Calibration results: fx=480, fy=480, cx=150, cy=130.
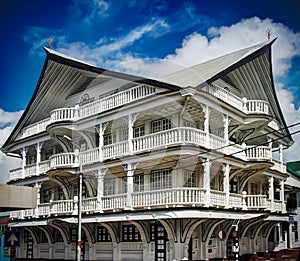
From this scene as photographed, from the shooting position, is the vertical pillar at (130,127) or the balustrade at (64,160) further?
the balustrade at (64,160)

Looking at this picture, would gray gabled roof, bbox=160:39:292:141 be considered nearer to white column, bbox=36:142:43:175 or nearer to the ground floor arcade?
the ground floor arcade

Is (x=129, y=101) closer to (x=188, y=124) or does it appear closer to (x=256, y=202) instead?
(x=188, y=124)

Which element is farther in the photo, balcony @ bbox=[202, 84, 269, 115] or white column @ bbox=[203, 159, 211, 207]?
balcony @ bbox=[202, 84, 269, 115]

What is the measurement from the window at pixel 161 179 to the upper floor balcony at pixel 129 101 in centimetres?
344

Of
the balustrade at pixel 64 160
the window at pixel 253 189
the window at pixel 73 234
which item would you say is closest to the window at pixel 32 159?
the balustrade at pixel 64 160

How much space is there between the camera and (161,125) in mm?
22125

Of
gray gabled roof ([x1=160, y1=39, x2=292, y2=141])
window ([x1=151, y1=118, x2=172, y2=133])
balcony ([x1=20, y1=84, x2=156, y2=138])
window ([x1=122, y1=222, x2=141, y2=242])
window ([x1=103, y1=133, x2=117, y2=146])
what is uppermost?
gray gabled roof ([x1=160, y1=39, x2=292, y2=141])

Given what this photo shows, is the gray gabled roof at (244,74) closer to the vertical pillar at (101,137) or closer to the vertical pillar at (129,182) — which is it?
the vertical pillar at (101,137)

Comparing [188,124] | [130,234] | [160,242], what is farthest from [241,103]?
[130,234]

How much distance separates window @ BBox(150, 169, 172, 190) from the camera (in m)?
21.0

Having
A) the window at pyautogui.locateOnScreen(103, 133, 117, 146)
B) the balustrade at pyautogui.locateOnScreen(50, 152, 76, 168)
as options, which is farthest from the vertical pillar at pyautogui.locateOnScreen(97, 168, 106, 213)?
the window at pyautogui.locateOnScreen(103, 133, 117, 146)

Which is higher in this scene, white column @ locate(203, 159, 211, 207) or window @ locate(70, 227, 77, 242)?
white column @ locate(203, 159, 211, 207)

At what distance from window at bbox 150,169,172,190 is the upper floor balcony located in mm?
3439

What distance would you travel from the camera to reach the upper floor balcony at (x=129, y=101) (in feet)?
69.0
